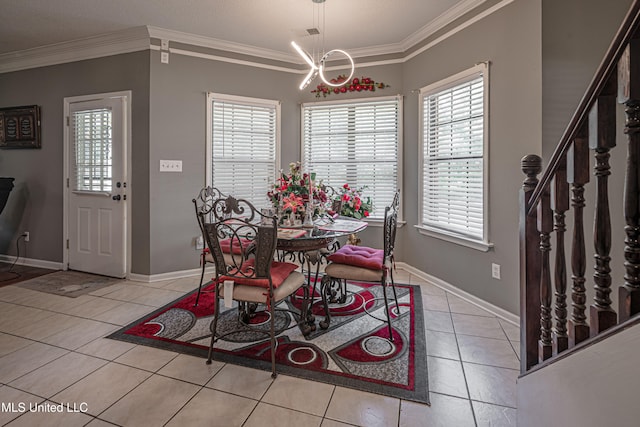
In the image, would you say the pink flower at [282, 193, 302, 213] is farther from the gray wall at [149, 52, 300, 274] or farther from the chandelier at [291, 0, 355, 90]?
the gray wall at [149, 52, 300, 274]

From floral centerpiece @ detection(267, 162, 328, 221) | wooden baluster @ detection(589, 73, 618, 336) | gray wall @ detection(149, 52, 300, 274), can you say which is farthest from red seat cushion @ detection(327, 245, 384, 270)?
gray wall @ detection(149, 52, 300, 274)

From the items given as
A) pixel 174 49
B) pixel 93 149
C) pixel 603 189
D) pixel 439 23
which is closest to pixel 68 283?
pixel 93 149

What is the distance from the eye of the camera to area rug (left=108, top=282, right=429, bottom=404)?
1.97 meters

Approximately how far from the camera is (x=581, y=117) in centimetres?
111

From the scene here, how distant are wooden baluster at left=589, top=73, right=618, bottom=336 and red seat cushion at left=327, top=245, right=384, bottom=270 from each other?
1474 mm

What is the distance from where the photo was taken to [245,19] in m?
3.41

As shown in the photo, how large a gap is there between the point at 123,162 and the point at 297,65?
241 cm

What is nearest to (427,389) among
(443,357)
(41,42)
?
(443,357)

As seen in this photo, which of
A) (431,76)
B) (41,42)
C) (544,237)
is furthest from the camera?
(41,42)

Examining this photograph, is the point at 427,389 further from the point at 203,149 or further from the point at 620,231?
the point at 203,149

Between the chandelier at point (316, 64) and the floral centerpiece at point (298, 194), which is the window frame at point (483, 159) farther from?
the floral centerpiece at point (298, 194)

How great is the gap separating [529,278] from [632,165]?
2.19ft

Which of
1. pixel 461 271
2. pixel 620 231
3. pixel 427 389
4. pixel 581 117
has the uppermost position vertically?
pixel 581 117

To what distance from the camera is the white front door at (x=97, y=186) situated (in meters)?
3.82
